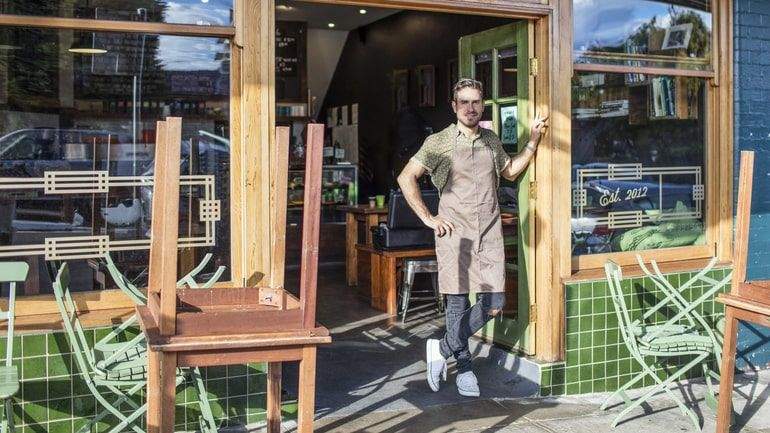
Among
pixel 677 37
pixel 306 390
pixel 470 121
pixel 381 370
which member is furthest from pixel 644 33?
pixel 306 390

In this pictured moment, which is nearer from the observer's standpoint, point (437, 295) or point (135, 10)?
point (135, 10)

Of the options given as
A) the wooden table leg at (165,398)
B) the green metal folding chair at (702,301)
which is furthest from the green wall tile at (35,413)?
the green metal folding chair at (702,301)

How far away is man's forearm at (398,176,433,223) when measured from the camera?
5.06m

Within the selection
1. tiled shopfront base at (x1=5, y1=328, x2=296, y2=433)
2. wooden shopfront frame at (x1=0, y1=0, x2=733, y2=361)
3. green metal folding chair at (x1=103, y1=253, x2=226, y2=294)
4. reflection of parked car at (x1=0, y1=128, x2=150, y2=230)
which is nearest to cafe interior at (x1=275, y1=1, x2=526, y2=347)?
wooden shopfront frame at (x1=0, y1=0, x2=733, y2=361)

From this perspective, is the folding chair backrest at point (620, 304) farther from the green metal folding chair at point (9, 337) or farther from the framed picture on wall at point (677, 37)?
the green metal folding chair at point (9, 337)

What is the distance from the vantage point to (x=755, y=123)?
20.1ft

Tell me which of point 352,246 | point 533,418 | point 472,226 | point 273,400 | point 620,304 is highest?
point 472,226

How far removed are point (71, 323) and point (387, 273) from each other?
4.09 metres

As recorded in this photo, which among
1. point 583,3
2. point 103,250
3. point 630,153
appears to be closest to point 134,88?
point 103,250

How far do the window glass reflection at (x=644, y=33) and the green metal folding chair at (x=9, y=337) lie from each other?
3.37 meters

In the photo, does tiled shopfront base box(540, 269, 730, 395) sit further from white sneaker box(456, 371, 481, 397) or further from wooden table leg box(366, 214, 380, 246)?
wooden table leg box(366, 214, 380, 246)

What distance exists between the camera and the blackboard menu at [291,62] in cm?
1236

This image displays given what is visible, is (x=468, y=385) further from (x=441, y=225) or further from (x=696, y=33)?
(x=696, y=33)

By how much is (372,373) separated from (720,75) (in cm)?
305
